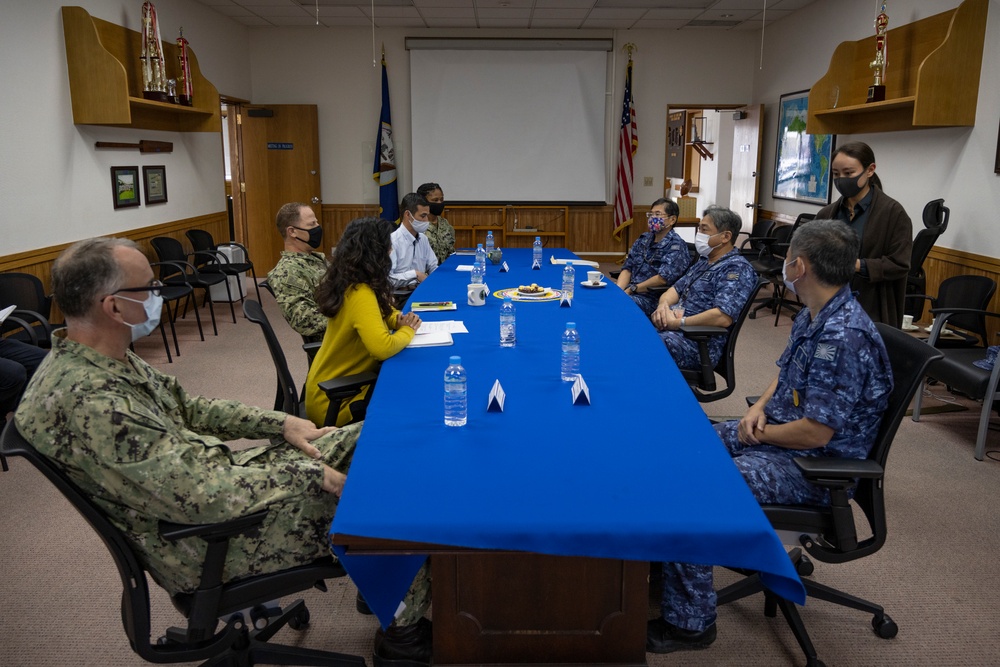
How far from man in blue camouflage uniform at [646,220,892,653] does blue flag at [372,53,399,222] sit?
766cm

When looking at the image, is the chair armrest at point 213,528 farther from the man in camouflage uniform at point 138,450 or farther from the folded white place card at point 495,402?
the folded white place card at point 495,402

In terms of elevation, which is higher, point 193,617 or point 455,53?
point 455,53

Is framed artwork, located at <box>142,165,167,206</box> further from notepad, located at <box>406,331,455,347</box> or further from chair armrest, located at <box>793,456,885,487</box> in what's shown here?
chair armrest, located at <box>793,456,885,487</box>

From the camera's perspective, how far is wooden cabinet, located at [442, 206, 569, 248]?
9719 mm

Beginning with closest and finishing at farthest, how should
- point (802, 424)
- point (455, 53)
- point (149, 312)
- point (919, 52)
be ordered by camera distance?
point (149, 312) → point (802, 424) → point (919, 52) → point (455, 53)

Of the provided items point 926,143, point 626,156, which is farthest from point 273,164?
point 926,143

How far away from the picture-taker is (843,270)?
221 cm

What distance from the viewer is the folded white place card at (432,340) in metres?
2.94

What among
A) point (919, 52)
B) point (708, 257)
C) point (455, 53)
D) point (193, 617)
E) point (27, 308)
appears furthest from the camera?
point (455, 53)

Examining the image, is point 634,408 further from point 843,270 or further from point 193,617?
point 193,617

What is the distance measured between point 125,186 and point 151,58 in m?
1.09

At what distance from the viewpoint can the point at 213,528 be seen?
1617 mm

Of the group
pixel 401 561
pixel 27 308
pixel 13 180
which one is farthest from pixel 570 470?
pixel 13 180

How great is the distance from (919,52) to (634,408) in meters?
5.17
